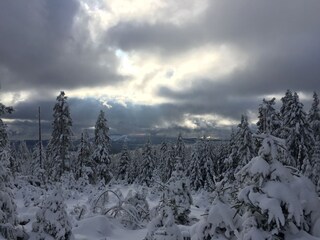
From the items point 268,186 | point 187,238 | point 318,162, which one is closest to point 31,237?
point 187,238

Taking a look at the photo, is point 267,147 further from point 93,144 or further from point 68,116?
point 93,144

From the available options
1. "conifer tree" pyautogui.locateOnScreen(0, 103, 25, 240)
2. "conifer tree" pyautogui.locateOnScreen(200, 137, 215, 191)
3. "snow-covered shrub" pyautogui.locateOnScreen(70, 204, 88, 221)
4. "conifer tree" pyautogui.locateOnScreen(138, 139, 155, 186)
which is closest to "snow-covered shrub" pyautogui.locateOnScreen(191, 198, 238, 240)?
"conifer tree" pyautogui.locateOnScreen(0, 103, 25, 240)

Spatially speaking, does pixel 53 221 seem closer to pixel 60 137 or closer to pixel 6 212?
pixel 6 212

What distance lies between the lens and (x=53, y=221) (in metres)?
11.3

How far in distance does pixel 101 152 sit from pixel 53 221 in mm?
34538

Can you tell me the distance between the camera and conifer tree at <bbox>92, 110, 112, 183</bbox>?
1775 inches

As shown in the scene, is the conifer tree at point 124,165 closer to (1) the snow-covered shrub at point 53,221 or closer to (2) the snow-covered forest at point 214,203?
(2) the snow-covered forest at point 214,203

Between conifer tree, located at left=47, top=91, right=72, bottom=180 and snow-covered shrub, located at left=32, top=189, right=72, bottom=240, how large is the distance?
94.8 ft

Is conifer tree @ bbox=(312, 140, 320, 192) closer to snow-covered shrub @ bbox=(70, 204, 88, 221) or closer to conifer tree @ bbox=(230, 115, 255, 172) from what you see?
conifer tree @ bbox=(230, 115, 255, 172)

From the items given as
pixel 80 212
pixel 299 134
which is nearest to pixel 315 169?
pixel 299 134

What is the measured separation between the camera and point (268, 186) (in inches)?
211

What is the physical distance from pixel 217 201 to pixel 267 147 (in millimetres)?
1542

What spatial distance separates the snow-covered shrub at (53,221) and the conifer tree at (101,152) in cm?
3302

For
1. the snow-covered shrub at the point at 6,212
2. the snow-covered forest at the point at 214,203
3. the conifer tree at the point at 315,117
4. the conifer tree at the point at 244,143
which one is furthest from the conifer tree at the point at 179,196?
the conifer tree at the point at 315,117
